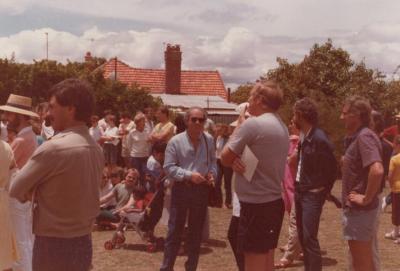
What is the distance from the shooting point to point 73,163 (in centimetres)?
340

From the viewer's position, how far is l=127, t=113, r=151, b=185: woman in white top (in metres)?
12.8

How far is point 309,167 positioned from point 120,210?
11.1 ft

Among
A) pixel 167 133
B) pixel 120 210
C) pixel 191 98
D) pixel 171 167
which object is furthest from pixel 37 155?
pixel 191 98

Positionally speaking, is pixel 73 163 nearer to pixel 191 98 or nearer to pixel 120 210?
pixel 120 210

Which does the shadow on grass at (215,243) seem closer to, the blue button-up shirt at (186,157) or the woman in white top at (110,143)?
the blue button-up shirt at (186,157)

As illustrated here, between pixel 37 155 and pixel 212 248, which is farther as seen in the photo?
pixel 212 248

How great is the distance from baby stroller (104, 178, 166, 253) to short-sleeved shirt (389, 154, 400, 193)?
3.52 m

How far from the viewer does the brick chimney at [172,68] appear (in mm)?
38906

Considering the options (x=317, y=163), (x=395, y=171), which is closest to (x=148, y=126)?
(x=395, y=171)

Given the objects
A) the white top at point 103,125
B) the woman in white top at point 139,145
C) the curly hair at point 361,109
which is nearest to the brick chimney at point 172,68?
the white top at point 103,125

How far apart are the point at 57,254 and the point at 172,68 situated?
3704 cm

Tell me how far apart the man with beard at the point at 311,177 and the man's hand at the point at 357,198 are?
2.63ft

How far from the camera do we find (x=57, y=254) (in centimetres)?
342

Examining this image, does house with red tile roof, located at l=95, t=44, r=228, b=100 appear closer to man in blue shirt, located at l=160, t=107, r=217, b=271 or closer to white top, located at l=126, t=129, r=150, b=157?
white top, located at l=126, t=129, r=150, b=157
